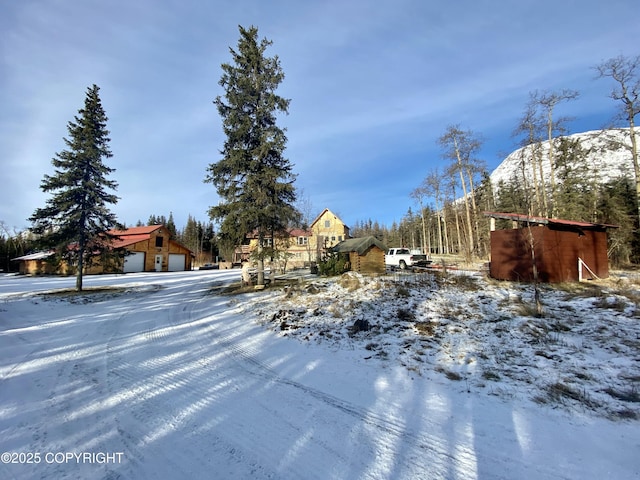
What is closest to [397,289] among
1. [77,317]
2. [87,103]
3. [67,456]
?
[67,456]

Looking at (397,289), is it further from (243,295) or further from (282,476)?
(282,476)

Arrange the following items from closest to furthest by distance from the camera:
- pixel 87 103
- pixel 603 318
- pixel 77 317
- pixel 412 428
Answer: pixel 412 428 → pixel 603 318 → pixel 77 317 → pixel 87 103

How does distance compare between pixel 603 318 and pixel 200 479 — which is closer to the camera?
pixel 200 479

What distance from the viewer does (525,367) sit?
5.53 meters

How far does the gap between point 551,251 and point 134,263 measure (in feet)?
130

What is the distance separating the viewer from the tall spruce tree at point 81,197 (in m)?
17.6

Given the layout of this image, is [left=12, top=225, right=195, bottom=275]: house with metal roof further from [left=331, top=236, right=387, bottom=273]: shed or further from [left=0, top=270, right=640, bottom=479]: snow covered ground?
[left=0, top=270, right=640, bottom=479]: snow covered ground

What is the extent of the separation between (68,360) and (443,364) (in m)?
7.43

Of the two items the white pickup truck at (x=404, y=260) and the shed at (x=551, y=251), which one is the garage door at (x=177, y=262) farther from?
the shed at (x=551, y=251)

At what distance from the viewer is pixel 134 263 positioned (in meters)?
36.0

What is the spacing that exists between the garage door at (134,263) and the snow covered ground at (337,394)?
2864 centimetres
